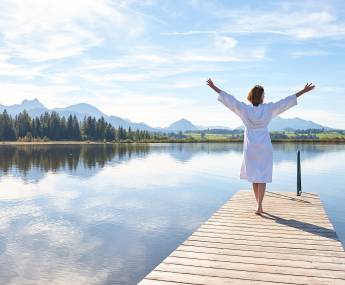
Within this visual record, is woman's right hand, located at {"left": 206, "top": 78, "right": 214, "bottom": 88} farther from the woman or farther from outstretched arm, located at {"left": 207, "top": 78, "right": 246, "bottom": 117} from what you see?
outstretched arm, located at {"left": 207, "top": 78, "right": 246, "bottom": 117}

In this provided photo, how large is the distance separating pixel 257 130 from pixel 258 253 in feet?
11.7

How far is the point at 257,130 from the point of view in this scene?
33.5 ft

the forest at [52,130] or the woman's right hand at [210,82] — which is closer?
the woman's right hand at [210,82]

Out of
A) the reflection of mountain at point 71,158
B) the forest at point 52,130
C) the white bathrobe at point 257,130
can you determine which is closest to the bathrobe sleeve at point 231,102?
the white bathrobe at point 257,130

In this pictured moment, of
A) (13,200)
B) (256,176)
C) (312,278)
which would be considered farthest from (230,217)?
(13,200)

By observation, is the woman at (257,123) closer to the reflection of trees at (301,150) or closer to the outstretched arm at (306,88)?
the outstretched arm at (306,88)

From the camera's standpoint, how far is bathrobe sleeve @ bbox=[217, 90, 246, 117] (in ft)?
33.0

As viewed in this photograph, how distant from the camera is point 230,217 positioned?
10961 mm

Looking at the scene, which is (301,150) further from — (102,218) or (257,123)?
(257,123)

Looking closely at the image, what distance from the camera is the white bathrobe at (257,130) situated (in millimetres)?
10039

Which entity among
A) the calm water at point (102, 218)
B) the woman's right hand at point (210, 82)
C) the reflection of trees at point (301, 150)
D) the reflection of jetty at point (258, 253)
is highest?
the woman's right hand at point (210, 82)

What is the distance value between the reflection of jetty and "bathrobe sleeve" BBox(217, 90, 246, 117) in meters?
2.77

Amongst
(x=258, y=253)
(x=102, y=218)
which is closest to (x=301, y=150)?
(x=102, y=218)

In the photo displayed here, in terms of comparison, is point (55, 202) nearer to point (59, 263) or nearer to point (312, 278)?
point (59, 263)
